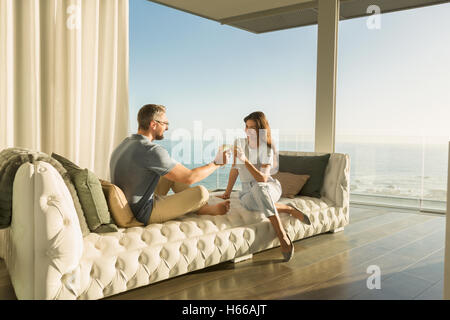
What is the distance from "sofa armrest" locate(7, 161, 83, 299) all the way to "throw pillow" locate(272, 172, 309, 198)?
2.12 metres

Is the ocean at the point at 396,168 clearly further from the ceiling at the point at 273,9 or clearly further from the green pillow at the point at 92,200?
the green pillow at the point at 92,200

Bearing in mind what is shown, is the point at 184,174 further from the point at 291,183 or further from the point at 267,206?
the point at 291,183

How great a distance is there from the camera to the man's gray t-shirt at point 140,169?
2.13 m

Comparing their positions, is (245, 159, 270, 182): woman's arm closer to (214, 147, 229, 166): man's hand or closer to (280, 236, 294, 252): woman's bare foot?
(214, 147, 229, 166): man's hand

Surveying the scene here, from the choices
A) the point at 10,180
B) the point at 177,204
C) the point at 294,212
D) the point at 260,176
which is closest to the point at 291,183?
the point at 294,212

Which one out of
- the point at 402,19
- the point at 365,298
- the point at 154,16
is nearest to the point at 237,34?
the point at 154,16

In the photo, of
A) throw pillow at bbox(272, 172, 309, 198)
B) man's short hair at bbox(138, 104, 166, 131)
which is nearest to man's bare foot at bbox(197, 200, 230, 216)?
man's short hair at bbox(138, 104, 166, 131)

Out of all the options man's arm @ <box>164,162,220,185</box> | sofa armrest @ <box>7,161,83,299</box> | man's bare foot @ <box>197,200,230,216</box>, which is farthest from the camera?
man's bare foot @ <box>197,200,230,216</box>

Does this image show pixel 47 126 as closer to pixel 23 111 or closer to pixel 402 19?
pixel 23 111

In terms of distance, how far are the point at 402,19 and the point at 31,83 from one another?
442cm

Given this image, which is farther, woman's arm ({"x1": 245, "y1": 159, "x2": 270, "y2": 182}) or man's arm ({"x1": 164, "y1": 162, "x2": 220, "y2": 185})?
woman's arm ({"x1": 245, "y1": 159, "x2": 270, "y2": 182})

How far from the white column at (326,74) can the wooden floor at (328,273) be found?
153 cm

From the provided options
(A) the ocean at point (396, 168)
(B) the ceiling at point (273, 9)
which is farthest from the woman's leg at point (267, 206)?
(B) the ceiling at point (273, 9)

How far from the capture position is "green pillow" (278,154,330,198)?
3471 millimetres
